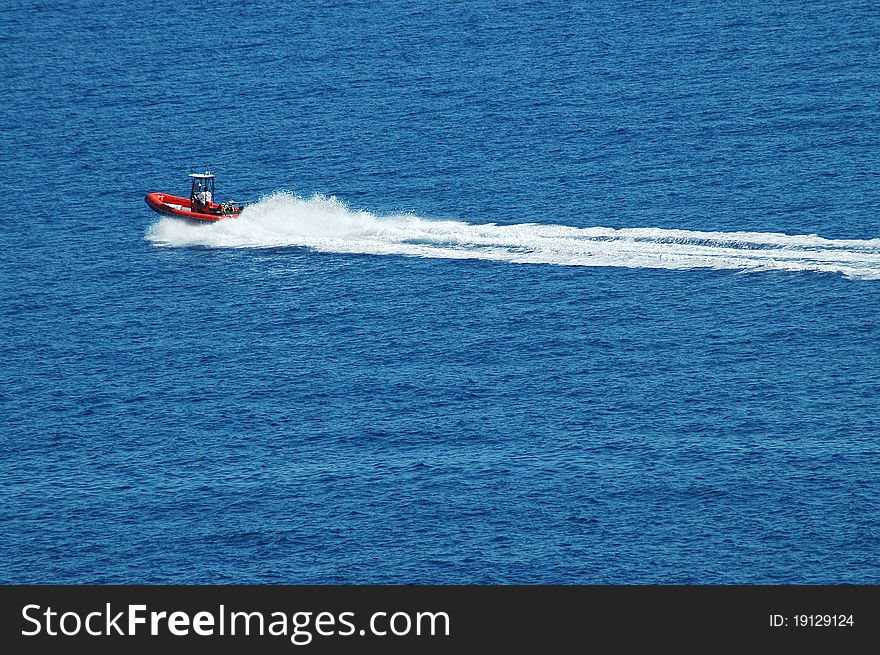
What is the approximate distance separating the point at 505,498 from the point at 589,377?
1798 cm

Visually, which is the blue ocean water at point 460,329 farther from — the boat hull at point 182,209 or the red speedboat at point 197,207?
the red speedboat at point 197,207

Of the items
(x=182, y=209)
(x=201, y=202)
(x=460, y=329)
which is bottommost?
(x=460, y=329)

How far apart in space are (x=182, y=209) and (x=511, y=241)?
1274 inches

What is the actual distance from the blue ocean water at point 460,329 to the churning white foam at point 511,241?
34cm

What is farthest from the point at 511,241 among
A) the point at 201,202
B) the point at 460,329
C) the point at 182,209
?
the point at 182,209

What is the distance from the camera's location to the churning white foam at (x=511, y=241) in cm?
13038

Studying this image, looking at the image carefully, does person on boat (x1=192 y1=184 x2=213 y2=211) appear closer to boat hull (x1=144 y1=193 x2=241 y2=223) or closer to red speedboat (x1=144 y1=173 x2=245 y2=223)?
red speedboat (x1=144 y1=173 x2=245 y2=223)

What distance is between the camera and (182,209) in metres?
146

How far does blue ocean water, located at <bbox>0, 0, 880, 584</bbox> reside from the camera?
9712cm

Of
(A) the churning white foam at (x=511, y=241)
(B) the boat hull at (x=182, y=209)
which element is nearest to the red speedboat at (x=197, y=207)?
(B) the boat hull at (x=182, y=209)

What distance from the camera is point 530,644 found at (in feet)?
220

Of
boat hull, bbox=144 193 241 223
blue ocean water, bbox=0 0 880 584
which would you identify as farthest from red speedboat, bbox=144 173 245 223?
blue ocean water, bbox=0 0 880 584

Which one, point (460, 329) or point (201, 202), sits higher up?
point (201, 202)

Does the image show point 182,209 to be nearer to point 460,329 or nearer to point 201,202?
point 201,202
